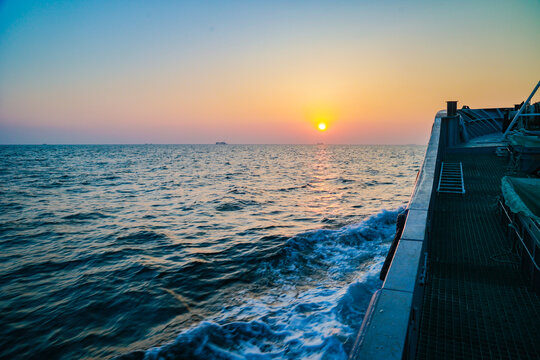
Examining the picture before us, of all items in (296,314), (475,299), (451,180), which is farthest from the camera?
(451,180)

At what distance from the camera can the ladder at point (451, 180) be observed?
984cm

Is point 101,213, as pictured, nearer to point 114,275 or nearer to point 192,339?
point 114,275

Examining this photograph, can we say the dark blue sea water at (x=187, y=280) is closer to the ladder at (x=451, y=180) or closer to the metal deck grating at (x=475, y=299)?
the metal deck grating at (x=475, y=299)

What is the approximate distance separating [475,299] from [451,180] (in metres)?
7.69

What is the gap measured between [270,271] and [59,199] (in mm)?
18501

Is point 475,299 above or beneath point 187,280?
above

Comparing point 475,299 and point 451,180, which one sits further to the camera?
point 451,180

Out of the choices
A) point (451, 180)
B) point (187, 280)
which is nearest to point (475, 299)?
point (187, 280)

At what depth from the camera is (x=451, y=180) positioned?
1084cm

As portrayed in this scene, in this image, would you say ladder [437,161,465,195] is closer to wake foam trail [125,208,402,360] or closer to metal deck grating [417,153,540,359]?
metal deck grating [417,153,540,359]

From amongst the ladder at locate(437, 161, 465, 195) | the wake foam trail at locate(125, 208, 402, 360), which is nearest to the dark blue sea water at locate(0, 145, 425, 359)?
the wake foam trail at locate(125, 208, 402, 360)

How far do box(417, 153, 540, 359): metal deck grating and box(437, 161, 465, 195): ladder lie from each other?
2.37m

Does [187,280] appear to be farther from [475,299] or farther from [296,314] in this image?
[475,299]

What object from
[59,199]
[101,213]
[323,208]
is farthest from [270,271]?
[59,199]
